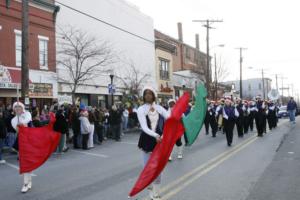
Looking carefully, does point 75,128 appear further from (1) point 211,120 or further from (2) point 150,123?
(2) point 150,123

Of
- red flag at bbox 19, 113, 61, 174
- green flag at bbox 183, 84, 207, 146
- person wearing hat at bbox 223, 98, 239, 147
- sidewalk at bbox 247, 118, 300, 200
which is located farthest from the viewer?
person wearing hat at bbox 223, 98, 239, 147

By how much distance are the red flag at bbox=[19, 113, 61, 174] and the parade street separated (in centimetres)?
58

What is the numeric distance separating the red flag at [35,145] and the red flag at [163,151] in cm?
327

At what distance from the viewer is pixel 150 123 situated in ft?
23.5

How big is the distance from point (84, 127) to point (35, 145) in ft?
27.0

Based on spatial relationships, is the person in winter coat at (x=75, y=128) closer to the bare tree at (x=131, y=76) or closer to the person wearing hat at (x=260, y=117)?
the person wearing hat at (x=260, y=117)

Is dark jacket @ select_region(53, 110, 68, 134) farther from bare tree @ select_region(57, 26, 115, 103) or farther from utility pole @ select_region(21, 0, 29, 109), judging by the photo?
bare tree @ select_region(57, 26, 115, 103)

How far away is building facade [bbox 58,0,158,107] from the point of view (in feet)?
103

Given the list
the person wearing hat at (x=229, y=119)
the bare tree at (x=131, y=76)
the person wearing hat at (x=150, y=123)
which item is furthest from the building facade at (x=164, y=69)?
the person wearing hat at (x=150, y=123)

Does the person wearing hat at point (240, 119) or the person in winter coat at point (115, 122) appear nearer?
the person wearing hat at point (240, 119)

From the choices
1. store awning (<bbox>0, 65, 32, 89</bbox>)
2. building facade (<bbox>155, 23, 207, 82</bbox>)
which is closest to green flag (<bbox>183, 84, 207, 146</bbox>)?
store awning (<bbox>0, 65, 32, 89</bbox>)

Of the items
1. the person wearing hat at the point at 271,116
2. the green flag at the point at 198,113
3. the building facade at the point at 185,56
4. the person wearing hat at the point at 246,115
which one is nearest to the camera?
the green flag at the point at 198,113

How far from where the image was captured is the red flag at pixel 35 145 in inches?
361

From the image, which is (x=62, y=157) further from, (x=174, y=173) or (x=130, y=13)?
(x=130, y=13)
